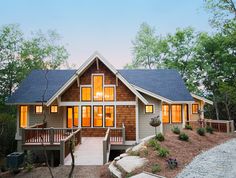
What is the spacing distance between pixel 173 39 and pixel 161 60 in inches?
133

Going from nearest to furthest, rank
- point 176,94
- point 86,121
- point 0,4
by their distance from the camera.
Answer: point 86,121
point 176,94
point 0,4

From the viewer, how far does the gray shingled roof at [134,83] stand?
1902 centimetres

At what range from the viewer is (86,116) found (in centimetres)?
1780

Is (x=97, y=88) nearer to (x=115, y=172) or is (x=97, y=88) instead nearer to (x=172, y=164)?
(x=115, y=172)

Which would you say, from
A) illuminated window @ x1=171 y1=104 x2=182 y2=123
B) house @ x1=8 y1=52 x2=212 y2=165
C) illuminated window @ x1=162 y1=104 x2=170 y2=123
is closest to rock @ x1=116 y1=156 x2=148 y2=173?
house @ x1=8 y1=52 x2=212 y2=165

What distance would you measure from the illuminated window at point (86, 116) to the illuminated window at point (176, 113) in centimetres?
671

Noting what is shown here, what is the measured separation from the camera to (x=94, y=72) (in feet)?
58.9

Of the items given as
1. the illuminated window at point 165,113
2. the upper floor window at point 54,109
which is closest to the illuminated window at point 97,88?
the upper floor window at point 54,109

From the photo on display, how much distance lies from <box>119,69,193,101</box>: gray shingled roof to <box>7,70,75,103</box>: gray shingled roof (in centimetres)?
576

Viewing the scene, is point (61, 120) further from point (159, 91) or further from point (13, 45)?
point (13, 45)

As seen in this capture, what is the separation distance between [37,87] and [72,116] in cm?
434

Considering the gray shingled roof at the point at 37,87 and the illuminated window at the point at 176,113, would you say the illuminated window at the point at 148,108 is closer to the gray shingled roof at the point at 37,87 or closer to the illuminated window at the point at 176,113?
the illuminated window at the point at 176,113

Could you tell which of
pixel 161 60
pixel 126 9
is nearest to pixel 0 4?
pixel 126 9

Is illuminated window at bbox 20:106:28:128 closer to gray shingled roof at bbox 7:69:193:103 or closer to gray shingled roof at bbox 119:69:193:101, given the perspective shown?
gray shingled roof at bbox 7:69:193:103
